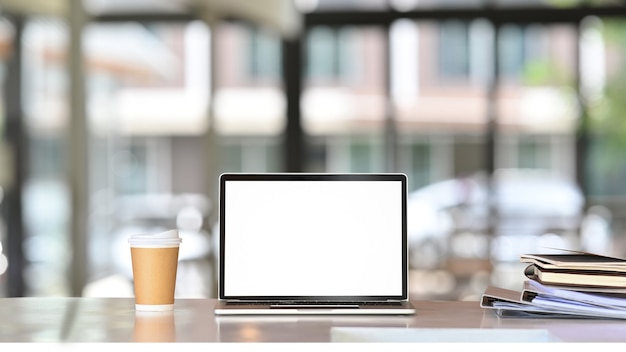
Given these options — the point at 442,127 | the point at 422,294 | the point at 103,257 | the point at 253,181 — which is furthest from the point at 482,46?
the point at 253,181

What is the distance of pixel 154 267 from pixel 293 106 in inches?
189

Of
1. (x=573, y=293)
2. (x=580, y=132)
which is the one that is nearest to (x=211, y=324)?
(x=573, y=293)

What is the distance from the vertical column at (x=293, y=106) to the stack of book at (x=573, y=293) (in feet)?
15.7

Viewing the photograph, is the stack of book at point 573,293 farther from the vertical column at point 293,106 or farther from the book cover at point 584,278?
the vertical column at point 293,106

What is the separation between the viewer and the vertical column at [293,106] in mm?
6344

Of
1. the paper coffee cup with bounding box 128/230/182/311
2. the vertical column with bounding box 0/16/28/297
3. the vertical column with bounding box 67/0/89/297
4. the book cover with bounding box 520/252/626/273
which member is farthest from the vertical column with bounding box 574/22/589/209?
the paper coffee cup with bounding box 128/230/182/311

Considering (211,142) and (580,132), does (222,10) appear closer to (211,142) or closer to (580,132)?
(211,142)

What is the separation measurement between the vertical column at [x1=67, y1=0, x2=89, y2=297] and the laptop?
114 inches

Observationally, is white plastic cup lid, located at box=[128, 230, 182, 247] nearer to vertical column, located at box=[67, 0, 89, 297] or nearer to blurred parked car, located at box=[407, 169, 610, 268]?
vertical column, located at box=[67, 0, 89, 297]

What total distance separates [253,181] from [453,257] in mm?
4782

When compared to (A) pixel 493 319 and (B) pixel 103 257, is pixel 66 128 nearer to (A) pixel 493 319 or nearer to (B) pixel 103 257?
(B) pixel 103 257

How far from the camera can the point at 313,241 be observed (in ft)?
5.24

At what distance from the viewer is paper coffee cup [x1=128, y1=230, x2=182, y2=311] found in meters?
1.57

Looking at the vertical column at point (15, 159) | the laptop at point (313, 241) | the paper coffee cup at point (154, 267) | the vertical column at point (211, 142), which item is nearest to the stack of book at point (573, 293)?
the laptop at point (313, 241)
